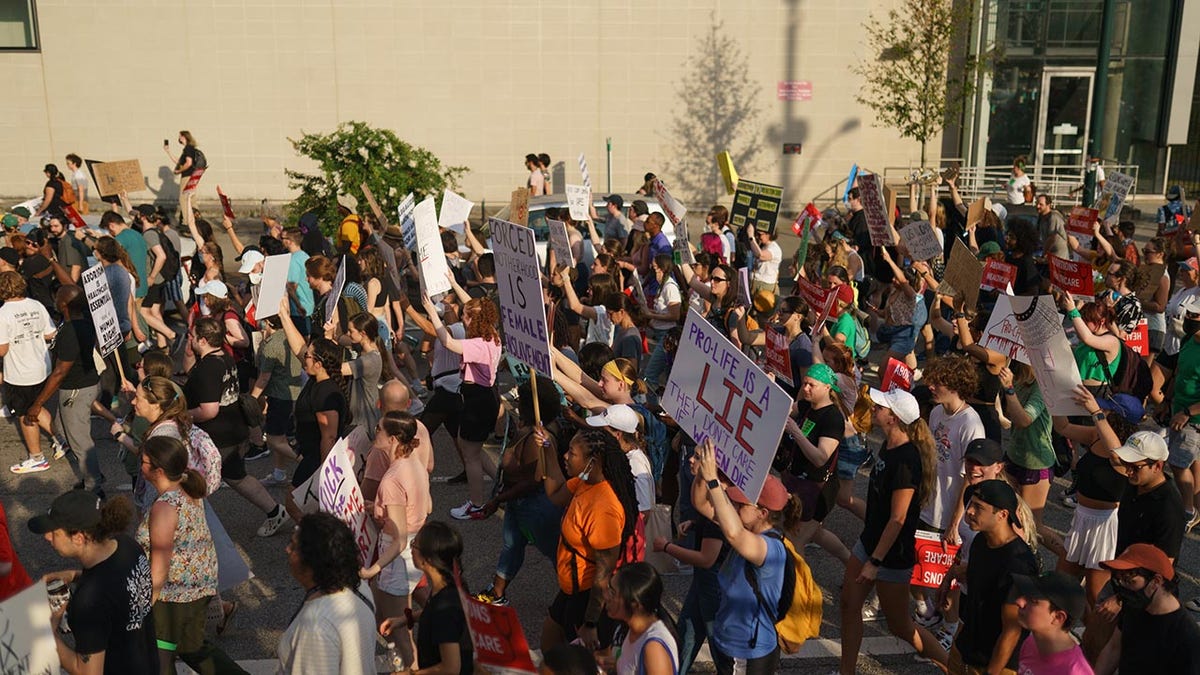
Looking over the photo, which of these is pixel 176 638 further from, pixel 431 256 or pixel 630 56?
pixel 630 56

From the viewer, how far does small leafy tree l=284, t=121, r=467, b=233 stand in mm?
16062

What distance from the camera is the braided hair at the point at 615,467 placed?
5.51 metres

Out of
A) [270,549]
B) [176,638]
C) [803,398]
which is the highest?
[803,398]

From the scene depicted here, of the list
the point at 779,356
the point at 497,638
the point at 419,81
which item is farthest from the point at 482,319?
the point at 419,81

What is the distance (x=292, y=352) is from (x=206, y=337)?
1145 mm

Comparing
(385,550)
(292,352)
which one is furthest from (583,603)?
(292,352)

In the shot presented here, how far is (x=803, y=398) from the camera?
22.2 ft

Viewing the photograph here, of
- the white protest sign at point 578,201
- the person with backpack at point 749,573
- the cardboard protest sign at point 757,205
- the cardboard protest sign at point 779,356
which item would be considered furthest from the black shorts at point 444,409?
the cardboard protest sign at point 757,205

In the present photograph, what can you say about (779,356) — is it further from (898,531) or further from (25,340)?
(25,340)

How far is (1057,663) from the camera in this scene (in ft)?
13.7

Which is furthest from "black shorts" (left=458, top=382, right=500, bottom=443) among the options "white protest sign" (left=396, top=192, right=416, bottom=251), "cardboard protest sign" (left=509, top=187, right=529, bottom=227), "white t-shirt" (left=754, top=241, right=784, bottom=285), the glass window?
the glass window

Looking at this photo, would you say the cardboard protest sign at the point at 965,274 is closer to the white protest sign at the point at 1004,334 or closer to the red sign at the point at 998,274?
the red sign at the point at 998,274

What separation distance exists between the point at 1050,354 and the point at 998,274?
2773 millimetres

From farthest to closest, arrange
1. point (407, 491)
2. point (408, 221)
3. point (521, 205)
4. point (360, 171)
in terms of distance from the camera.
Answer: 1. point (360, 171)
2. point (521, 205)
3. point (408, 221)
4. point (407, 491)
